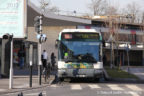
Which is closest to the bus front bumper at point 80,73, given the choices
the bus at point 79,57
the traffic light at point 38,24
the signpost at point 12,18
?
the bus at point 79,57

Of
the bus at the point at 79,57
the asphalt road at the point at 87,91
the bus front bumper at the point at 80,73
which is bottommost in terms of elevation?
the asphalt road at the point at 87,91

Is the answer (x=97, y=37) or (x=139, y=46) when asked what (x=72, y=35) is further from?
(x=139, y=46)

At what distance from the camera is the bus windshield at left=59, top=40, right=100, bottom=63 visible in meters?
20.4

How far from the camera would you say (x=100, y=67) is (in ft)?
66.9

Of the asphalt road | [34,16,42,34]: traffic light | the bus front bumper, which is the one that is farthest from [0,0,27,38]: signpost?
the asphalt road

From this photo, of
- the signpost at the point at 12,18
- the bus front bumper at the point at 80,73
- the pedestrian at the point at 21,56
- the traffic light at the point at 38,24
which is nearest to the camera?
the bus front bumper at the point at 80,73

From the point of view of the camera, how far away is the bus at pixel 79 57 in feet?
66.7

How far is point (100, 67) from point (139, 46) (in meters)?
37.7

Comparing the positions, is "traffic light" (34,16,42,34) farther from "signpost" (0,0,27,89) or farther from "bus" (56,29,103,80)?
"bus" (56,29,103,80)

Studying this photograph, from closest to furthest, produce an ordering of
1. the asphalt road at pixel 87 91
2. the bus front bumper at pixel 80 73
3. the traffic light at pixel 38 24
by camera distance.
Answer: the asphalt road at pixel 87 91, the bus front bumper at pixel 80 73, the traffic light at pixel 38 24

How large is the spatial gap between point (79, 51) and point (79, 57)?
1.13 ft

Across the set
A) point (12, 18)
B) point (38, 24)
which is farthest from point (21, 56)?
point (38, 24)

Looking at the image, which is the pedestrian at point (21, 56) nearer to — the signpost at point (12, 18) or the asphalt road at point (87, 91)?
the signpost at point (12, 18)

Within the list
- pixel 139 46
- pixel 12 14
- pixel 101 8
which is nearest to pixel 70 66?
pixel 12 14
